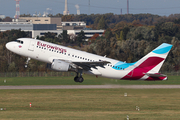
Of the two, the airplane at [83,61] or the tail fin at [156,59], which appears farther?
the tail fin at [156,59]

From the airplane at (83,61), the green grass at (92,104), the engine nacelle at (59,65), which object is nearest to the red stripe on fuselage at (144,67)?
the airplane at (83,61)

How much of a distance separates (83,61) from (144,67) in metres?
9.24

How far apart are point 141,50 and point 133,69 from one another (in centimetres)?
6572

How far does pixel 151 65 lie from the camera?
47.6 meters

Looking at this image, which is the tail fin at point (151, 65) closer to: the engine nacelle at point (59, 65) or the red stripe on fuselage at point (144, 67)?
the red stripe on fuselage at point (144, 67)

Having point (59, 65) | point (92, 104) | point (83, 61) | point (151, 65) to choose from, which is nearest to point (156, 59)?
point (151, 65)

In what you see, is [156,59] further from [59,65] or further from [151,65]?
[59,65]

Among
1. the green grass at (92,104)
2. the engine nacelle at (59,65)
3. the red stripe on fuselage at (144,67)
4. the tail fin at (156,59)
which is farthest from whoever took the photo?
the red stripe on fuselage at (144,67)

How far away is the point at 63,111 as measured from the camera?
1340 inches

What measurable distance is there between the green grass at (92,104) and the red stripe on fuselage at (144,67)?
9.70ft

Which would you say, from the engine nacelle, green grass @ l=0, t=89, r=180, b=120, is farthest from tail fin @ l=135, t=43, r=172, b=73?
the engine nacelle

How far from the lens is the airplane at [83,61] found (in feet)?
150

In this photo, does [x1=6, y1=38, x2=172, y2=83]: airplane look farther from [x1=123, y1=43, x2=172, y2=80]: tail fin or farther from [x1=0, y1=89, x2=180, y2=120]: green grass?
[x1=0, y1=89, x2=180, y2=120]: green grass

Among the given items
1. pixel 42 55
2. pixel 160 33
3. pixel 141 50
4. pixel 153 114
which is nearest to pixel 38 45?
pixel 42 55
